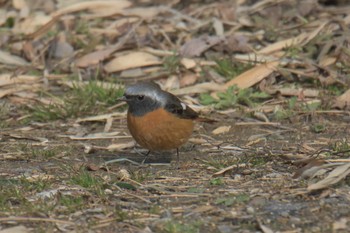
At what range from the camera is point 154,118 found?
797cm

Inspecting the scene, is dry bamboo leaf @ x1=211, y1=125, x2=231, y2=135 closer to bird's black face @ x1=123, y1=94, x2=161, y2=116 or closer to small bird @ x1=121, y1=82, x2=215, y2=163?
small bird @ x1=121, y1=82, x2=215, y2=163

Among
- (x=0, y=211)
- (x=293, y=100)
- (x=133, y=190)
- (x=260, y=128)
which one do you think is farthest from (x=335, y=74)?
(x=0, y=211)

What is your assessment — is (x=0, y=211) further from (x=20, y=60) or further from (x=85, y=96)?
(x=20, y=60)

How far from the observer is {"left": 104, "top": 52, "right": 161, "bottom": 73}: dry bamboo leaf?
34.5ft

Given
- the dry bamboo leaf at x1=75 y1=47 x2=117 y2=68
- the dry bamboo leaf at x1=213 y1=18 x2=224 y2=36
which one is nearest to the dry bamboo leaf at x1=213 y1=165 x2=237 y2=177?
the dry bamboo leaf at x1=75 y1=47 x2=117 y2=68

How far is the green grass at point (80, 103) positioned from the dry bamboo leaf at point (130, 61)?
2.01 feet

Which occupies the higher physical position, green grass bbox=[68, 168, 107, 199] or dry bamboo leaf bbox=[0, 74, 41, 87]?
green grass bbox=[68, 168, 107, 199]

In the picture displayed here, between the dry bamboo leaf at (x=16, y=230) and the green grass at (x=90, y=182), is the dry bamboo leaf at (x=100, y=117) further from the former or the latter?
the dry bamboo leaf at (x=16, y=230)

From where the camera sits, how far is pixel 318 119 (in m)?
9.14

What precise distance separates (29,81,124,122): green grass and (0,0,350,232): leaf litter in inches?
0.7

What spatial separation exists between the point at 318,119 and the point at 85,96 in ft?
8.75

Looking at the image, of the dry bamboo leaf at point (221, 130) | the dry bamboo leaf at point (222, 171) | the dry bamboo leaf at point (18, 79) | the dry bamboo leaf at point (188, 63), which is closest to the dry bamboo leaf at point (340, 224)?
the dry bamboo leaf at point (222, 171)

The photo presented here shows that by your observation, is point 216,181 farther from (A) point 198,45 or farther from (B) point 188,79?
(A) point 198,45

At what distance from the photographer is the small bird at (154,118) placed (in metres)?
7.93
